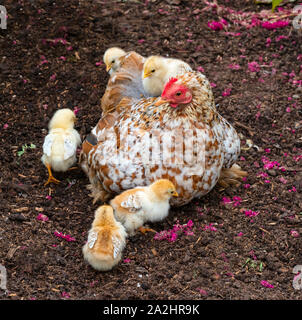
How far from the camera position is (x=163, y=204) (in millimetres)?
4953

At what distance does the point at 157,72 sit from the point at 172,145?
95 centimetres

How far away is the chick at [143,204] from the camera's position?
190 inches

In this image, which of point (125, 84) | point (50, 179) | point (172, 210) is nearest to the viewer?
point (172, 210)

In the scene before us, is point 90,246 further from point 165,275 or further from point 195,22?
point 195,22

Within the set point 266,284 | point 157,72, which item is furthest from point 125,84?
point 266,284

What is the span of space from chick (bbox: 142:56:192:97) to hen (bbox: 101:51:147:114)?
0.23 m

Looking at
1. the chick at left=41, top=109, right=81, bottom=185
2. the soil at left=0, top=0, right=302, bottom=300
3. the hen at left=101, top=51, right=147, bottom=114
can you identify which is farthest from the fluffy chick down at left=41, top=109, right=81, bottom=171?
the hen at left=101, top=51, right=147, bottom=114

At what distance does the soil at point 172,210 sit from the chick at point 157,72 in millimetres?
1164

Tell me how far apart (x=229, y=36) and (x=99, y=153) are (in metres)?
3.26

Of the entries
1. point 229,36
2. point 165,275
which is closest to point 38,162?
point 165,275

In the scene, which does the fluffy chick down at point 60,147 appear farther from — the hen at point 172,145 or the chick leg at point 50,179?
the hen at point 172,145

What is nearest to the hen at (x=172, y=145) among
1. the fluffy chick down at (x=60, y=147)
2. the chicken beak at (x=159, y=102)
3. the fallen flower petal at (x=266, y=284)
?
the chicken beak at (x=159, y=102)

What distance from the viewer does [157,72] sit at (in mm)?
5566

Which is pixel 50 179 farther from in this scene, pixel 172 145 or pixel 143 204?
pixel 172 145
